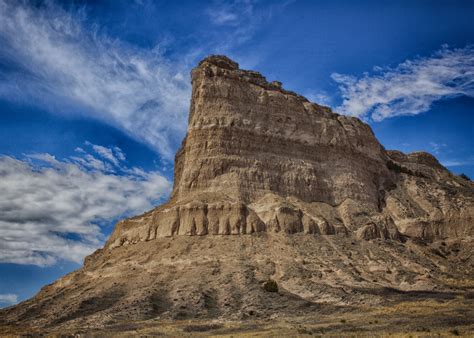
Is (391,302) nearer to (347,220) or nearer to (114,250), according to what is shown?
(347,220)

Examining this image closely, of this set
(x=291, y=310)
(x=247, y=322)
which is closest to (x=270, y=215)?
(x=291, y=310)

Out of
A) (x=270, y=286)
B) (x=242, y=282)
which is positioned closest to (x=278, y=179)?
(x=242, y=282)

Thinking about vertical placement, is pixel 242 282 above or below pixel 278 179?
below

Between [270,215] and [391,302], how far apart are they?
21.7 metres

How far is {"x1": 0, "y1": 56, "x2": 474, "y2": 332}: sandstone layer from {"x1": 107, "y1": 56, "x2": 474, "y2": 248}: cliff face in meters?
0.21

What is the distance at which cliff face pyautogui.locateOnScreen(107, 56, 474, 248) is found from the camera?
69.8 meters

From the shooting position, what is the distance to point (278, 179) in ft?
254

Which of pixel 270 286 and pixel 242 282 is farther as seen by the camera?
pixel 242 282

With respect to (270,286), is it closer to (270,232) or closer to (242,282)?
(242,282)

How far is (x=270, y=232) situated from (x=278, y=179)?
1175cm

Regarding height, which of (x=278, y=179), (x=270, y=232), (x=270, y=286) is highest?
(x=278, y=179)

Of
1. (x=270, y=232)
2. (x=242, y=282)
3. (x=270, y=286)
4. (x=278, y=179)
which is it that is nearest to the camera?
(x=270, y=286)

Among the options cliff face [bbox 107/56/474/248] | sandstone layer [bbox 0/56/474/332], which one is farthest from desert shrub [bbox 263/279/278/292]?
cliff face [bbox 107/56/474/248]

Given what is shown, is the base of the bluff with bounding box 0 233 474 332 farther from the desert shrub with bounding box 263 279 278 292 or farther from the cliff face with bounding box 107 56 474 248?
the cliff face with bounding box 107 56 474 248
